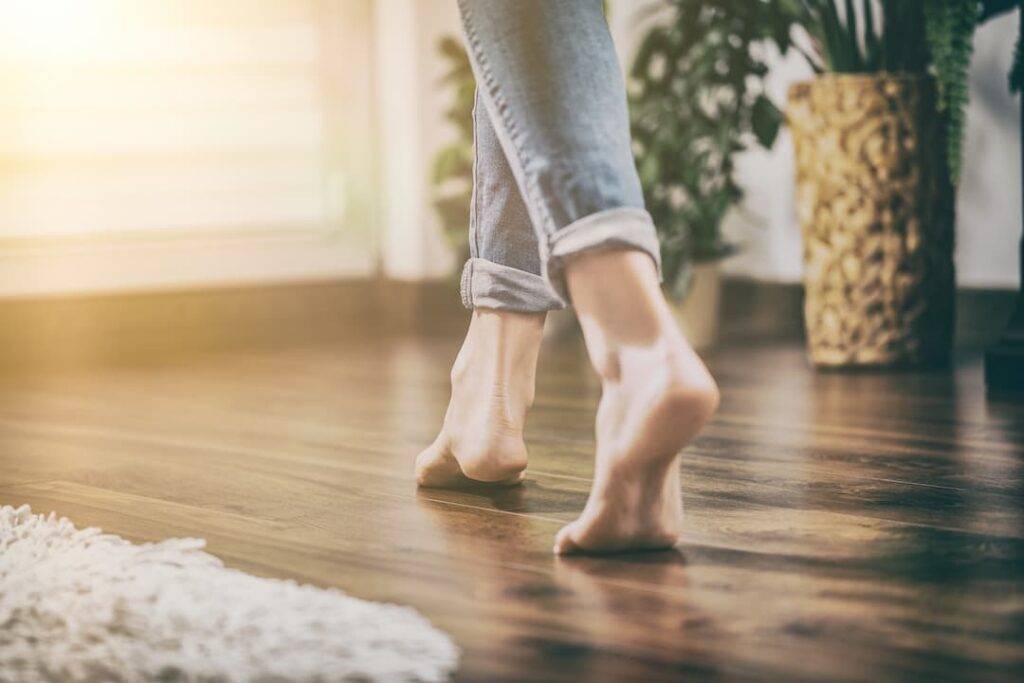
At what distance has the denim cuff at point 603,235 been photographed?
0.87m

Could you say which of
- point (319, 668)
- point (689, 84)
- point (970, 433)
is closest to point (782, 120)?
point (689, 84)

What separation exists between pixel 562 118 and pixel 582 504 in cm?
38

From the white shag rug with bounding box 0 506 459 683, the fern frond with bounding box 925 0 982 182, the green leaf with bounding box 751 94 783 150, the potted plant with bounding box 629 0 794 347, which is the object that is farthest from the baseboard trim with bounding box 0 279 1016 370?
the white shag rug with bounding box 0 506 459 683

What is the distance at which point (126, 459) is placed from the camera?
1422 mm

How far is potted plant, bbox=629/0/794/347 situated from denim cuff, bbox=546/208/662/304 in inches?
54.6

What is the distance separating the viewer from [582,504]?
114cm

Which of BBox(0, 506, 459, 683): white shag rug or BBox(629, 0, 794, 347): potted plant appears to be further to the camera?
BBox(629, 0, 794, 347): potted plant

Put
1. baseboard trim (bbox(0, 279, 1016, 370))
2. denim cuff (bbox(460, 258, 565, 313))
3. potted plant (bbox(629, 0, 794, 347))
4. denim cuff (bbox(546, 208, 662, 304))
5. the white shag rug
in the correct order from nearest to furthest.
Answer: the white shag rug
denim cuff (bbox(546, 208, 662, 304))
denim cuff (bbox(460, 258, 565, 313))
potted plant (bbox(629, 0, 794, 347))
baseboard trim (bbox(0, 279, 1016, 370))

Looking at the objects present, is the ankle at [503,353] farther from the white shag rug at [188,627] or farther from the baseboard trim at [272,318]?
the baseboard trim at [272,318]

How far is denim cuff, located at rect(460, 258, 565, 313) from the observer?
114 centimetres

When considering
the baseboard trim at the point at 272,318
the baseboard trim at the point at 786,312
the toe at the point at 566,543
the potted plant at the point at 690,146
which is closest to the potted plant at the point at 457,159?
the baseboard trim at the point at 272,318

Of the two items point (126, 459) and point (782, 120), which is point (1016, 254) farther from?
point (126, 459)

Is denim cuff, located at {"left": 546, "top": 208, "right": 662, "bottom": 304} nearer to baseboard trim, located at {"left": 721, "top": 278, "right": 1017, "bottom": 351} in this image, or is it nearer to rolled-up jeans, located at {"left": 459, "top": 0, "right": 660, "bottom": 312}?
rolled-up jeans, located at {"left": 459, "top": 0, "right": 660, "bottom": 312}

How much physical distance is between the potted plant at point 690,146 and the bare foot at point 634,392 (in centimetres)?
138
